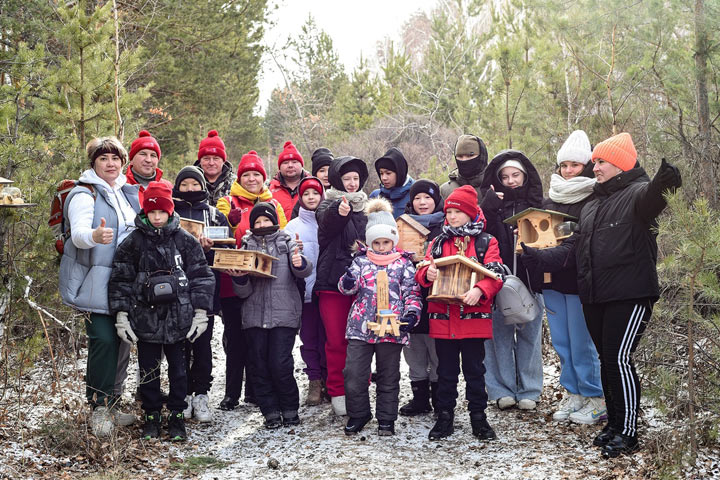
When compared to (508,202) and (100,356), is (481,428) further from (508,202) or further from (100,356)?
(100,356)

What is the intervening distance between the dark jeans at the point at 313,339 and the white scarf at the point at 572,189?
8.69 feet

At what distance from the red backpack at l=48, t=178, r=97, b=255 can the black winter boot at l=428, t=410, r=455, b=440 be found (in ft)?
11.3

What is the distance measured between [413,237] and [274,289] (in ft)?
4.46

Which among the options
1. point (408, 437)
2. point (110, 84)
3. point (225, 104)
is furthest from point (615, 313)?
point (225, 104)

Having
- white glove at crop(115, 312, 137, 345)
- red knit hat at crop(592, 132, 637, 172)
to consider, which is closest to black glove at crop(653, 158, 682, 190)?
red knit hat at crop(592, 132, 637, 172)

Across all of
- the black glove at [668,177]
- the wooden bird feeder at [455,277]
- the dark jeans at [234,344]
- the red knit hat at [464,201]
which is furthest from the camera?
the dark jeans at [234,344]

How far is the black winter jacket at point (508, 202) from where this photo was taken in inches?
232

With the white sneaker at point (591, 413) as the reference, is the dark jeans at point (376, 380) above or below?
above

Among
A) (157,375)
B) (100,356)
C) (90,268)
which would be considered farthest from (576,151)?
(100,356)

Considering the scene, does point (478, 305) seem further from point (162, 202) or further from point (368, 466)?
point (162, 202)

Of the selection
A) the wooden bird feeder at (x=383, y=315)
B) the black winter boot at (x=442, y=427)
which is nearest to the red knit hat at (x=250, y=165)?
the wooden bird feeder at (x=383, y=315)

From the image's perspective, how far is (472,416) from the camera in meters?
5.45

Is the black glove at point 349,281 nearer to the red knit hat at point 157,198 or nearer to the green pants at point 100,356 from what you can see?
the red knit hat at point 157,198

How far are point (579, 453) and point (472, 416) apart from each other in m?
0.90
